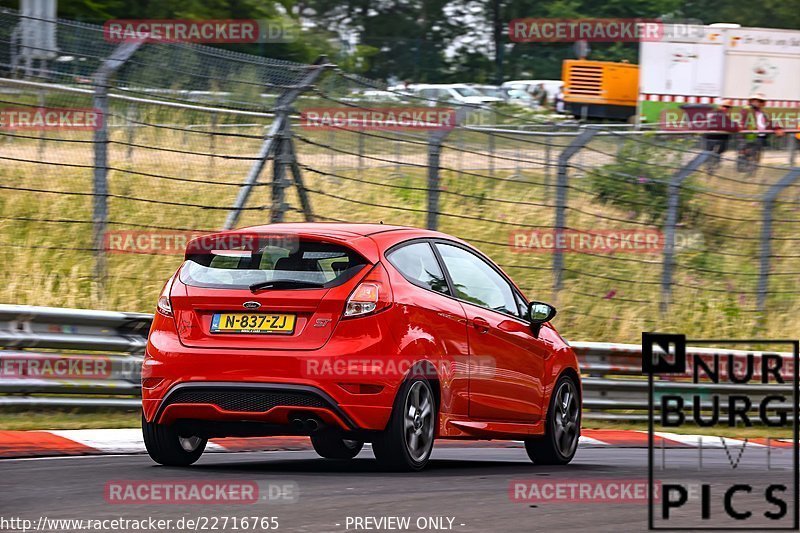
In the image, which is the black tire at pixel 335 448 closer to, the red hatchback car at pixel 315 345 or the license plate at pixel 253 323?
the red hatchback car at pixel 315 345

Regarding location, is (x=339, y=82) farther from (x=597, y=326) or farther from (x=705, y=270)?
(x=705, y=270)

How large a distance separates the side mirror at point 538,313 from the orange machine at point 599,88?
30444 mm

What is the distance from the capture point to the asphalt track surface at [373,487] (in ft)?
21.4

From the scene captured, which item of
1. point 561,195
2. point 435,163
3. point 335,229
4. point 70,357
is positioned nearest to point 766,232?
point 561,195

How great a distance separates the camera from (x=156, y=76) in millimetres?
12938

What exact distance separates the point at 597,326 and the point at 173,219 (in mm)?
4985

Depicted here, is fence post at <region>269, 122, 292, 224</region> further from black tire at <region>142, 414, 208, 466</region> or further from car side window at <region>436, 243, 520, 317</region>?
black tire at <region>142, 414, 208, 466</region>

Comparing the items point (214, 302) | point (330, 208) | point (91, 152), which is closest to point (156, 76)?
point (91, 152)

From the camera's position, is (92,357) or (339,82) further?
(339,82)

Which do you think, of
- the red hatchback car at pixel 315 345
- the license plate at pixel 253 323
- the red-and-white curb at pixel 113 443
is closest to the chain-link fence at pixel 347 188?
the red-and-white curb at pixel 113 443

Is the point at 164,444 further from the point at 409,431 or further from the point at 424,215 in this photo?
the point at 424,215

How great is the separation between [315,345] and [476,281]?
163 cm

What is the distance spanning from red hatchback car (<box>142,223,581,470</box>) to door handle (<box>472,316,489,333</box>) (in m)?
0.03

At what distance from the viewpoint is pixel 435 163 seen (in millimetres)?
14117
